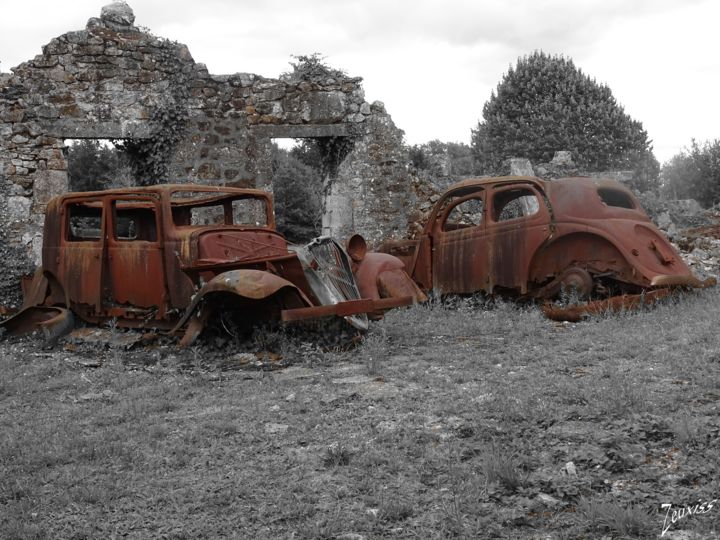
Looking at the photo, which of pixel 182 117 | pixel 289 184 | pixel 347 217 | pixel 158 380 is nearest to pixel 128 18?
pixel 182 117

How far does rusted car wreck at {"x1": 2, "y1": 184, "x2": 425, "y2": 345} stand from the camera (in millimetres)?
6176

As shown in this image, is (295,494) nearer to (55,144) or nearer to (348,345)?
(348,345)

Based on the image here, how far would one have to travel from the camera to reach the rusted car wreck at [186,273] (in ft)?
20.3

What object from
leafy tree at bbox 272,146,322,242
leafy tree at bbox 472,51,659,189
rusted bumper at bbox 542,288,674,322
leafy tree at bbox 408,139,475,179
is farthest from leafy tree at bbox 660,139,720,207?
rusted bumper at bbox 542,288,674,322

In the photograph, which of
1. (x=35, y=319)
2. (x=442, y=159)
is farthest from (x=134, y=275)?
(x=442, y=159)

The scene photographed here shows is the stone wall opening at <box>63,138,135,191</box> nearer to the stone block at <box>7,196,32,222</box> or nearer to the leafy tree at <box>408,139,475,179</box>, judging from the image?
the leafy tree at <box>408,139,475,179</box>

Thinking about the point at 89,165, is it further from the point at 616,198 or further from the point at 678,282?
the point at 678,282

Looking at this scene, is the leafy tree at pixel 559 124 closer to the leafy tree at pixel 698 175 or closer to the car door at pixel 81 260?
the leafy tree at pixel 698 175

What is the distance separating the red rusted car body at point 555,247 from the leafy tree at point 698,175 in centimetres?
1632

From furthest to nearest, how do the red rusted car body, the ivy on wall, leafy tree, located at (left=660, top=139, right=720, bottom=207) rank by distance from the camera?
leafy tree, located at (left=660, top=139, right=720, bottom=207) → the ivy on wall → the red rusted car body

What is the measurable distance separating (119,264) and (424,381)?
12.0 ft

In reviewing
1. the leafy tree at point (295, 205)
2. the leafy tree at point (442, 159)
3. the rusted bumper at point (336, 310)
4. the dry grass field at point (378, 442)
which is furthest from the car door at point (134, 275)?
the leafy tree at point (295, 205)

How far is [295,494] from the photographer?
3.19 m

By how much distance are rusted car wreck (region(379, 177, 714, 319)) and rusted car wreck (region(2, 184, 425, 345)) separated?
1.29 meters
